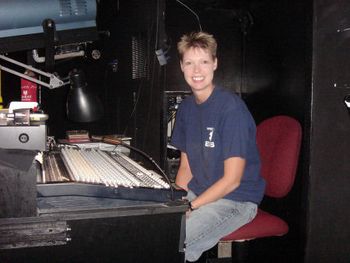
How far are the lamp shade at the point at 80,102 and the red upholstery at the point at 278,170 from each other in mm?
738

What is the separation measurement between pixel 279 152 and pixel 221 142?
10.6 inches

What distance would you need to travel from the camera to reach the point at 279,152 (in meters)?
1.68

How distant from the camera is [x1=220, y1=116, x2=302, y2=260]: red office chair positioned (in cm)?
159

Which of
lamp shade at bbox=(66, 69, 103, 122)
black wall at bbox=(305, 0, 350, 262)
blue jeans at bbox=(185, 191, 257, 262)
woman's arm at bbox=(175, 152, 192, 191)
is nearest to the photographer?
lamp shade at bbox=(66, 69, 103, 122)

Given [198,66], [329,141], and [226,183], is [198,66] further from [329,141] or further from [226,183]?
[329,141]

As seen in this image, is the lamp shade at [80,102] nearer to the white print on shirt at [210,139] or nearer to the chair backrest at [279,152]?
the white print on shirt at [210,139]

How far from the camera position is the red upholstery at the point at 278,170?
1590 mm

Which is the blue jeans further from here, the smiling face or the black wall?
the smiling face

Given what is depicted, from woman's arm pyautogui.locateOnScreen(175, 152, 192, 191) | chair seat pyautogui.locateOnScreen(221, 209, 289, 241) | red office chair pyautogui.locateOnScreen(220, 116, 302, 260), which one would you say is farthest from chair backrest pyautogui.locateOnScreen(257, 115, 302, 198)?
woman's arm pyautogui.locateOnScreen(175, 152, 192, 191)

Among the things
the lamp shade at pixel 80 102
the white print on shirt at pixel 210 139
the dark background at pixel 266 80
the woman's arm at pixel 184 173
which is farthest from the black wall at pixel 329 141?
the lamp shade at pixel 80 102

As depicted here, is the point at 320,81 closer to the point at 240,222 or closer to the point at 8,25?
the point at 240,222

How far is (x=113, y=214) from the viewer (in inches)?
35.8

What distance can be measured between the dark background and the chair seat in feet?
0.36

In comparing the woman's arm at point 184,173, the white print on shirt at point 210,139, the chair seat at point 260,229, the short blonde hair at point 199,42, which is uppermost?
the short blonde hair at point 199,42
